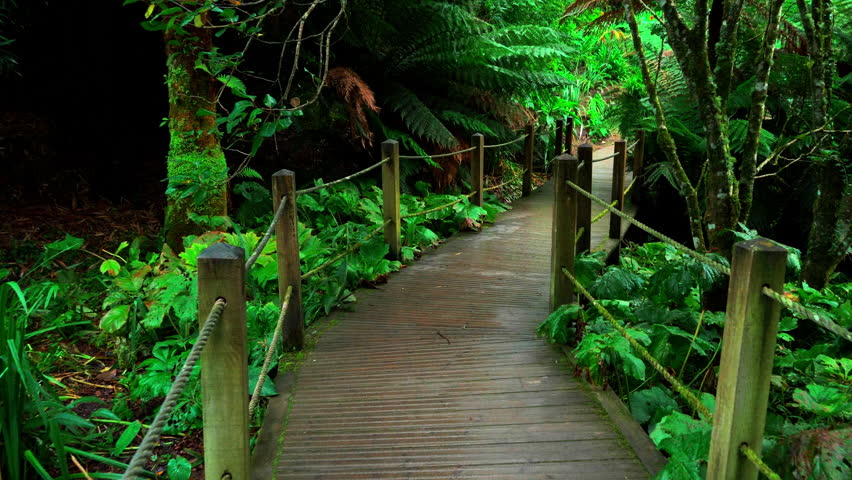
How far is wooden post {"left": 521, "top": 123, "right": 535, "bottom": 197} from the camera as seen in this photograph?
830cm

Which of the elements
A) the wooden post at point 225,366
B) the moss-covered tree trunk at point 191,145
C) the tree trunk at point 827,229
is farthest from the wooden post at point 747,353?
the moss-covered tree trunk at point 191,145

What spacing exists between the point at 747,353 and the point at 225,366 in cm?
142

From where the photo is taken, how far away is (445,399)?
2717 mm

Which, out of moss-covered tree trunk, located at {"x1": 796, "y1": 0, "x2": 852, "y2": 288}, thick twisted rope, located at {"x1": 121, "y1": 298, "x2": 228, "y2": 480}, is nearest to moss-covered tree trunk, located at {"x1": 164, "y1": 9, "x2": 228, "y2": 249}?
thick twisted rope, located at {"x1": 121, "y1": 298, "x2": 228, "y2": 480}

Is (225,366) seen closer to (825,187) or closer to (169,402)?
(169,402)

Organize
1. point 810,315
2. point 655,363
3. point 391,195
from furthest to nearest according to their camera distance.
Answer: point 391,195 → point 655,363 → point 810,315

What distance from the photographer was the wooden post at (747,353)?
158 centimetres

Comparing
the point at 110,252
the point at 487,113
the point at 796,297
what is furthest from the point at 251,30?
the point at 487,113

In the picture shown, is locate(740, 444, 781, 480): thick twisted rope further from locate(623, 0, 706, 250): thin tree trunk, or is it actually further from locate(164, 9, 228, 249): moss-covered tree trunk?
locate(164, 9, 228, 249): moss-covered tree trunk

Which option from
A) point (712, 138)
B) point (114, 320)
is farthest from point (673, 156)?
point (114, 320)

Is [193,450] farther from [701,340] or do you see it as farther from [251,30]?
[701,340]

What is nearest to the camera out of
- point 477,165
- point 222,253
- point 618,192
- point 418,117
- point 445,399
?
Answer: point 222,253

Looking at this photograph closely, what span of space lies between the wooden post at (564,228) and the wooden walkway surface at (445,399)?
0.27m

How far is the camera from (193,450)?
258cm
